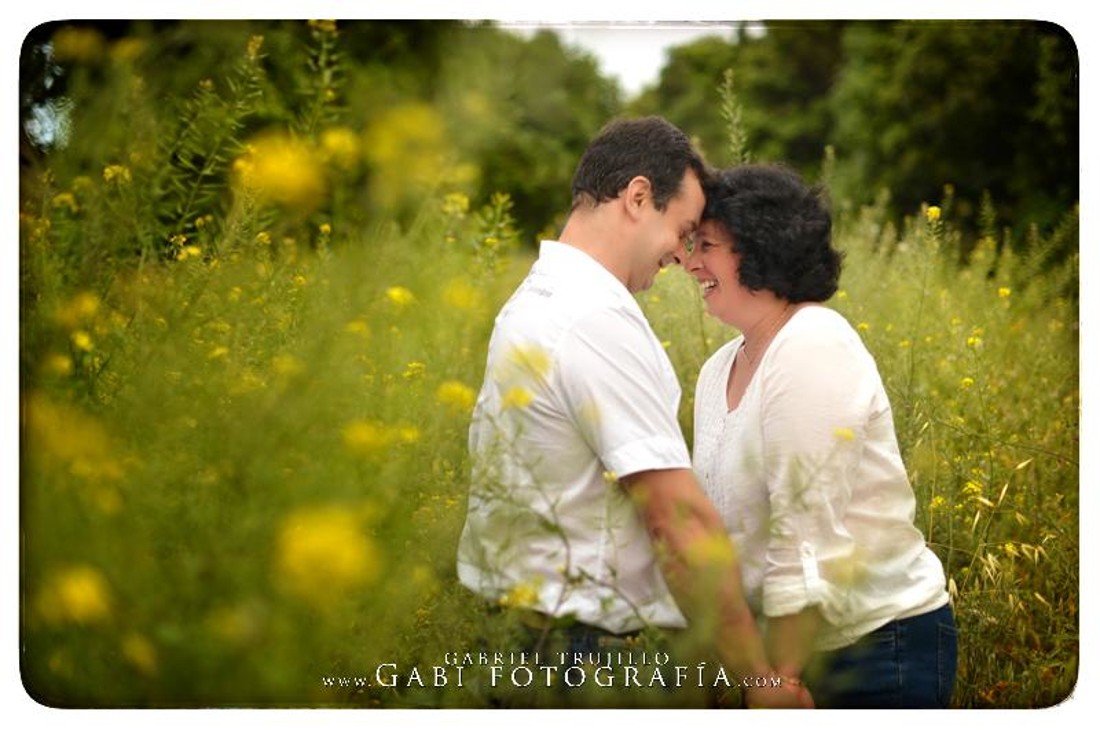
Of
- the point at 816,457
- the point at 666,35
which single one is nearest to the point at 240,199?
the point at 666,35

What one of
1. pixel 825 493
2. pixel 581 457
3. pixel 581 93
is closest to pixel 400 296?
pixel 581 457

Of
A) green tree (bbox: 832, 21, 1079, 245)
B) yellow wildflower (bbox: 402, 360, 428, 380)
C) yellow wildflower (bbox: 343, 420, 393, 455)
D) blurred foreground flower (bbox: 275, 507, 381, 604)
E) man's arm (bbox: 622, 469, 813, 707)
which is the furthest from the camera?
green tree (bbox: 832, 21, 1079, 245)

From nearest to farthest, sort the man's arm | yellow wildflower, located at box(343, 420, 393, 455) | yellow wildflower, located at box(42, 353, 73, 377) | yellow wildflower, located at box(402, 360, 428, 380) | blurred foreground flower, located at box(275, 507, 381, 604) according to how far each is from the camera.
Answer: blurred foreground flower, located at box(275, 507, 381, 604) < yellow wildflower, located at box(343, 420, 393, 455) < the man's arm < yellow wildflower, located at box(42, 353, 73, 377) < yellow wildflower, located at box(402, 360, 428, 380)

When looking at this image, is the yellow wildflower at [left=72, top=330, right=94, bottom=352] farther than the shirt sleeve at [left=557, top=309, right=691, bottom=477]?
Yes

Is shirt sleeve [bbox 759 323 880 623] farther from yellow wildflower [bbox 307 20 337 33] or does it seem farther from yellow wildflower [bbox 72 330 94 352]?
yellow wildflower [bbox 72 330 94 352]

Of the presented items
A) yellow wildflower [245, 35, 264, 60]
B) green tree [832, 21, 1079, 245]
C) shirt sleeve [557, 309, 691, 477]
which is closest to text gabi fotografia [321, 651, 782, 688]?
shirt sleeve [557, 309, 691, 477]

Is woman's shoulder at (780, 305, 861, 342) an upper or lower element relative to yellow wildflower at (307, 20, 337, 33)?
lower

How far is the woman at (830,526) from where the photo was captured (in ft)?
5.46

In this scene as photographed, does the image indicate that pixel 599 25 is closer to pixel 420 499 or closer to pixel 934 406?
pixel 420 499

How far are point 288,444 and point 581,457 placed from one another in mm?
450

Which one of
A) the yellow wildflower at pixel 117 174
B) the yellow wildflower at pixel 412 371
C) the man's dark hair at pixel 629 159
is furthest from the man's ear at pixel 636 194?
the yellow wildflower at pixel 117 174

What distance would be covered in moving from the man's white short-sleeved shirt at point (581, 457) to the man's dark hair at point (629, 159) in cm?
21

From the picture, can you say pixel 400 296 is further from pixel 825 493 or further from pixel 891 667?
pixel 891 667

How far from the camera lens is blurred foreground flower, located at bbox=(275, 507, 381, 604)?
1200 mm
